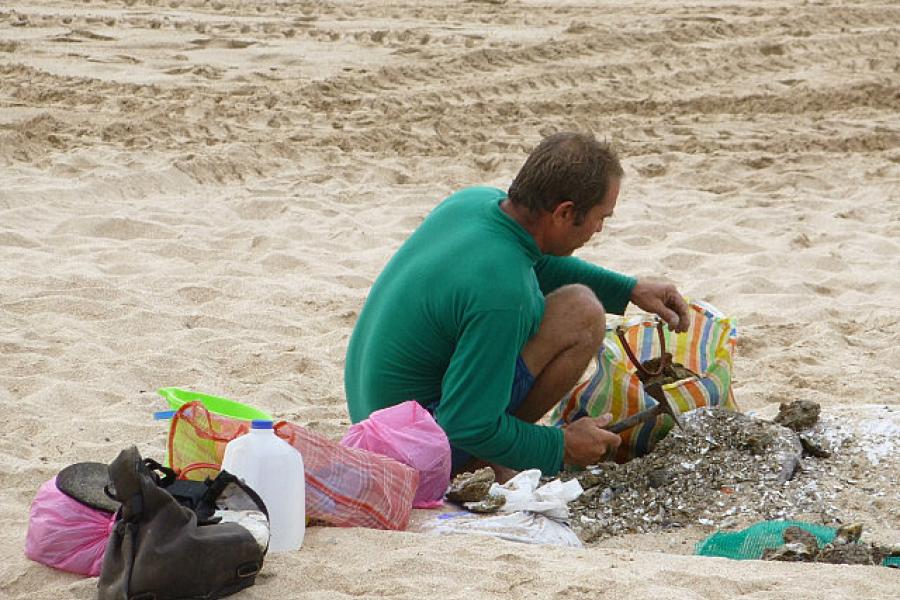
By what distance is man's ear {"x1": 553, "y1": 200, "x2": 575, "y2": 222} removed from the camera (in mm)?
3604

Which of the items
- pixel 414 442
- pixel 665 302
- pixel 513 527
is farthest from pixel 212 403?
pixel 665 302

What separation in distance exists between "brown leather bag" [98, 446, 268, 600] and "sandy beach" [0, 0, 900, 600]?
0.11 m

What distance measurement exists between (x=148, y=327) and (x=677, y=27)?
717cm

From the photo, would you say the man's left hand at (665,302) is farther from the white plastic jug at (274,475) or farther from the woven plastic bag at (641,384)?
the white plastic jug at (274,475)

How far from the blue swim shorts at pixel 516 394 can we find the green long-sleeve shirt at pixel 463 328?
8 cm

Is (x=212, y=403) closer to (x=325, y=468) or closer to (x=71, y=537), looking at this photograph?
(x=325, y=468)

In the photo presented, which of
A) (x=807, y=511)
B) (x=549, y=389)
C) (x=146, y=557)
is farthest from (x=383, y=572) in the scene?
(x=807, y=511)

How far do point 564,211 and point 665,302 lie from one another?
764mm

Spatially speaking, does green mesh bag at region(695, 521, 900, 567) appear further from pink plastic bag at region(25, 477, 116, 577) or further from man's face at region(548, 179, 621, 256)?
pink plastic bag at region(25, 477, 116, 577)

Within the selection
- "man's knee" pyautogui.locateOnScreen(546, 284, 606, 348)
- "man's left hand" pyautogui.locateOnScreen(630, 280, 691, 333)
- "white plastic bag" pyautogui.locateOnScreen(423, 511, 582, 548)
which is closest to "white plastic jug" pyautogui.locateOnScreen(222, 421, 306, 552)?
"white plastic bag" pyautogui.locateOnScreen(423, 511, 582, 548)

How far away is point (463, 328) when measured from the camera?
3553mm

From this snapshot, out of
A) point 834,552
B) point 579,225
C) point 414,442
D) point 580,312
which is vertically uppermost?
point 579,225

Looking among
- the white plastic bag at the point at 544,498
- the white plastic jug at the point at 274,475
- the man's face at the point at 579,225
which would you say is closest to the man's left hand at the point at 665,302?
the man's face at the point at 579,225

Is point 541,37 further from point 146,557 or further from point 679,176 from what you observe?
point 146,557
